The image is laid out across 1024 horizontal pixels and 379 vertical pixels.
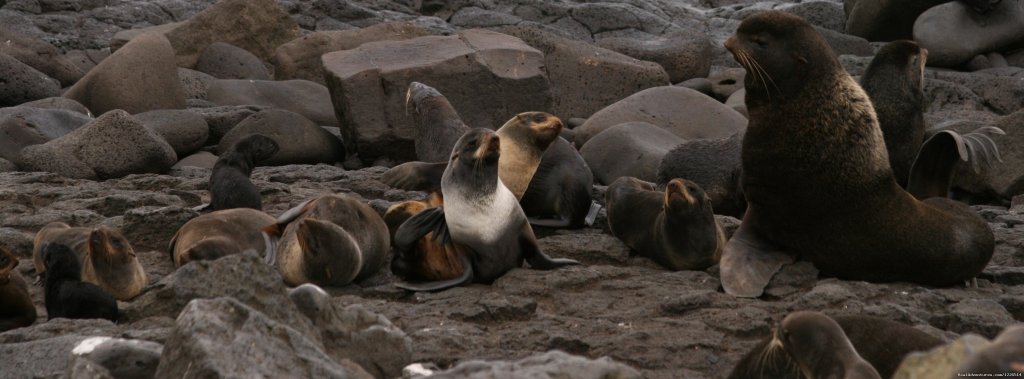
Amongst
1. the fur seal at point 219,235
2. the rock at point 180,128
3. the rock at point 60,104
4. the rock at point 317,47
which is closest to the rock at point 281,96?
the rock at point 317,47

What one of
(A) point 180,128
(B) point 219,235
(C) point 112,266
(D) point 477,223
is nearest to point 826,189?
(D) point 477,223

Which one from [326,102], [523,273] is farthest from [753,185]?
[326,102]

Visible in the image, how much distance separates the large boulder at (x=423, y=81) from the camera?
1263 centimetres

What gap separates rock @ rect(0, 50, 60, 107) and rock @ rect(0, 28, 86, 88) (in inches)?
39.2

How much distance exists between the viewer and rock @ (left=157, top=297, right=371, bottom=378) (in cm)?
363

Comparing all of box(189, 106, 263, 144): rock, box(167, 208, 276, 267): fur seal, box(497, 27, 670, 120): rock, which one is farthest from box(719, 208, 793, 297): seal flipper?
box(497, 27, 670, 120): rock

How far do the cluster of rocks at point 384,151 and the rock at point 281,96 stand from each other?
0.03 meters

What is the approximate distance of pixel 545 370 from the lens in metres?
3.62

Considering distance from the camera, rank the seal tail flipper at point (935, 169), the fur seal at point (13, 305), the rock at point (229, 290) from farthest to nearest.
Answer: the seal tail flipper at point (935, 169) < the fur seal at point (13, 305) < the rock at point (229, 290)

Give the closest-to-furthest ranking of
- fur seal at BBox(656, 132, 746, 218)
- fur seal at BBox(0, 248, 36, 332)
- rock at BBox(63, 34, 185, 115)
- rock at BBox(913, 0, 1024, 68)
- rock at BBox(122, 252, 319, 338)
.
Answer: rock at BBox(122, 252, 319, 338), fur seal at BBox(0, 248, 36, 332), fur seal at BBox(656, 132, 746, 218), rock at BBox(63, 34, 185, 115), rock at BBox(913, 0, 1024, 68)

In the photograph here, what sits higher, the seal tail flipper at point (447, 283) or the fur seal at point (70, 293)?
the fur seal at point (70, 293)

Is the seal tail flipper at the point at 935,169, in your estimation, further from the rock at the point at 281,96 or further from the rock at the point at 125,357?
the rock at the point at 281,96

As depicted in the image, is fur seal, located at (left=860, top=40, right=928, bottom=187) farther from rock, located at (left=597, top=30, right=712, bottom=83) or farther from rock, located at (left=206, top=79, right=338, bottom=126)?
rock, located at (left=597, top=30, right=712, bottom=83)

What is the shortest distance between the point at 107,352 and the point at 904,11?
693 inches
